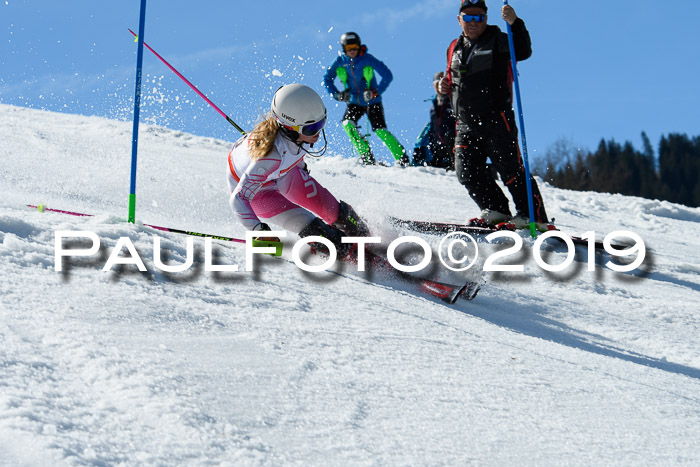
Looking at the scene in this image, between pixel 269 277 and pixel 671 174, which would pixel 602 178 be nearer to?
pixel 671 174

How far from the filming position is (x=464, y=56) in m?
5.27

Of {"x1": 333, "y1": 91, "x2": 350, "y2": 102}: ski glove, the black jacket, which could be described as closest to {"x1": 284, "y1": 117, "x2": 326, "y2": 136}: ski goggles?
the black jacket

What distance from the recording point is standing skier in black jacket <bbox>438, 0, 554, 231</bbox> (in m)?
5.21

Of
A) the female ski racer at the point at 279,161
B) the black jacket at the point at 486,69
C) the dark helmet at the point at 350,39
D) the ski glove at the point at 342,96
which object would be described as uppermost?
the dark helmet at the point at 350,39

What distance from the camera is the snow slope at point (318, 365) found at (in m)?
1.66

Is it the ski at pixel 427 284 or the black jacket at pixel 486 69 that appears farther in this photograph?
the black jacket at pixel 486 69

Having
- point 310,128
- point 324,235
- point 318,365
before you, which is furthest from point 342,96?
point 318,365

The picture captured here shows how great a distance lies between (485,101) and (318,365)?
3474 millimetres

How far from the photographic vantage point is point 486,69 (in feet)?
17.0

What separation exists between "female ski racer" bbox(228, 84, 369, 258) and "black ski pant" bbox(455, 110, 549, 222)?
1593 millimetres

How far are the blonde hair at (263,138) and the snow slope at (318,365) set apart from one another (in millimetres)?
581

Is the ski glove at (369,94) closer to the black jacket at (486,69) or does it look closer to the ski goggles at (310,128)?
the black jacket at (486,69)

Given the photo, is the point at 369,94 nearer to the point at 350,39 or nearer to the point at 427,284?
the point at 350,39

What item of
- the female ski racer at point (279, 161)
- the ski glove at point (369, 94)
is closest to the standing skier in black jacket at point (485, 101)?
the female ski racer at point (279, 161)
